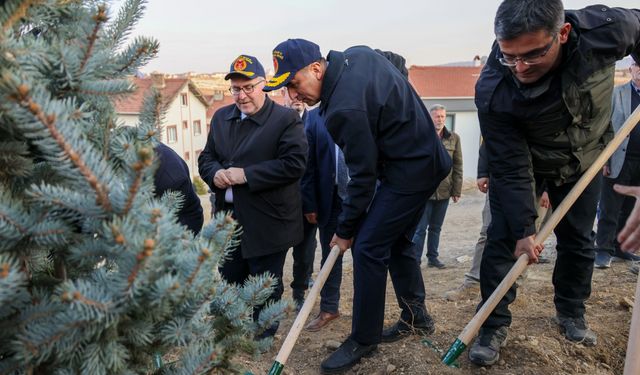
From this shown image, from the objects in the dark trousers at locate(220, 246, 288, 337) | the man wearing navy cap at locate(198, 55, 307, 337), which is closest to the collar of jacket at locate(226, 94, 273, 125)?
the man wearing navy cap at locate(198, 55, 307, 337)

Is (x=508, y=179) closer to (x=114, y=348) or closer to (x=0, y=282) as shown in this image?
(x=114, y=348)

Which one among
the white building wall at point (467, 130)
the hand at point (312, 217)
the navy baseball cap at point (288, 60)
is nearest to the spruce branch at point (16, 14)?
the navy baseball cap at point (288, 60)

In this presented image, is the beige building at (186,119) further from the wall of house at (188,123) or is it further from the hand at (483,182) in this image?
the hand at (483,182)

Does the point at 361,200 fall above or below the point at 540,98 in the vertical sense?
below

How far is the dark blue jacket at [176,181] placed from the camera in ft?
11.2

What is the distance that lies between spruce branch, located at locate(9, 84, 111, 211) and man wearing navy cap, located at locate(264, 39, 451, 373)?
169cm

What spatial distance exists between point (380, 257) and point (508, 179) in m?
0.87

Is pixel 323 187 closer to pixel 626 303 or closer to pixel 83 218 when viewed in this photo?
pixel 626 303

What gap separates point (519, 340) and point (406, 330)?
0.73m

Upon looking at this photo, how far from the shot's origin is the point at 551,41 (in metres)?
2.48

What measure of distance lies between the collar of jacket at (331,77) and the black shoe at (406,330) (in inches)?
63.6

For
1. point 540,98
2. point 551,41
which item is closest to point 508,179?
point 540,98

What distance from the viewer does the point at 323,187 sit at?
4.29 m

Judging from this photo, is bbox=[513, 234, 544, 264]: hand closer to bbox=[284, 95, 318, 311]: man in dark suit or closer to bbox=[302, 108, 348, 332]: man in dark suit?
bbox=[302, 108, 348, 332]: man in dark suit
